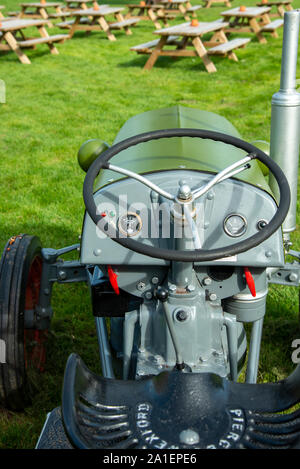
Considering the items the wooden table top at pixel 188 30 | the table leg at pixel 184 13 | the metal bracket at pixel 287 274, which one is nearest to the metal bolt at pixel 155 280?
the metal bracket at pixel 287 274

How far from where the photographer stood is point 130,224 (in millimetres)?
1875

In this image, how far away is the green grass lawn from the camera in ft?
9.73

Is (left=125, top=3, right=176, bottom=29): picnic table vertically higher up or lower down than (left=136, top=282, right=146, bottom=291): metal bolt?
lower down

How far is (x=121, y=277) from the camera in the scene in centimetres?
199

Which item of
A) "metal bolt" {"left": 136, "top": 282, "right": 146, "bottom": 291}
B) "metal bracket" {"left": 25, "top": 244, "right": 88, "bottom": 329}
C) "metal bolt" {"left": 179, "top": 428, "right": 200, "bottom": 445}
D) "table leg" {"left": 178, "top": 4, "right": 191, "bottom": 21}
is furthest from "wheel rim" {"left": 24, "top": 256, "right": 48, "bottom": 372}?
"table leg" {"left": 178, "top": 4, "right": 191, "bottom": 21}

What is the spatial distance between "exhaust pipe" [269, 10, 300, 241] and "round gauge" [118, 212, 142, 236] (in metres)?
0.92

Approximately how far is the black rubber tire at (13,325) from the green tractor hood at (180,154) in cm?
57

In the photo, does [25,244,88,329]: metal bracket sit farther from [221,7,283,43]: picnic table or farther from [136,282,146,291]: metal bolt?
[221,7,283,43]: picnic table

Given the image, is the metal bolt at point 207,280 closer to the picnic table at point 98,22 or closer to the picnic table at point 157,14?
the picnic table at point 98,22

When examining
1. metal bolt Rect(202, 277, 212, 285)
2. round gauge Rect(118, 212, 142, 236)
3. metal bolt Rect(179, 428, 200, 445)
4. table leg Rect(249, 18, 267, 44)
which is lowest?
table leg Rect(249, 18, 267, 44)

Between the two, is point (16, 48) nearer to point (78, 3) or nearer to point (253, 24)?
point (253, 24)

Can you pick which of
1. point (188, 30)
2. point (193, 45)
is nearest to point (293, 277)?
point (188, 30)

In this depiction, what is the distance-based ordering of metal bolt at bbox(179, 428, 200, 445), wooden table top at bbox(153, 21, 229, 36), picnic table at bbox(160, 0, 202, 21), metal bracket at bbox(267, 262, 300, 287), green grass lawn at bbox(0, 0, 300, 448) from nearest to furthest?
metal bolt at bbox(179, 428, 200, 445), metal bracket at bbox(267, 262, 300, 287), green grass lawn at bbox(0, 0, 300, 448), wooden table top at bbox(153, 21, 229, 36), picnic table at bbox(160, 0, 202, 21)

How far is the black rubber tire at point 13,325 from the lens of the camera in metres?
2.34
